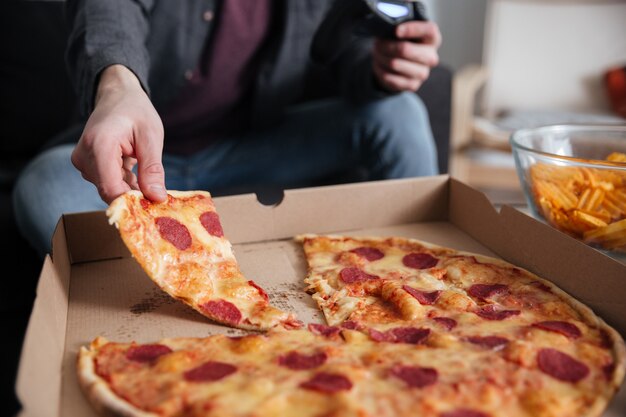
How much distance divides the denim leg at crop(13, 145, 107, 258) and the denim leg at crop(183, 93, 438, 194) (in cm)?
38

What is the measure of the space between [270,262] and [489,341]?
555 millimetres

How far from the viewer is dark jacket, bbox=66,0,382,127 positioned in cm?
144

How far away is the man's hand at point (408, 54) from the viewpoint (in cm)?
163

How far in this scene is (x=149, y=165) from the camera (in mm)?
1111

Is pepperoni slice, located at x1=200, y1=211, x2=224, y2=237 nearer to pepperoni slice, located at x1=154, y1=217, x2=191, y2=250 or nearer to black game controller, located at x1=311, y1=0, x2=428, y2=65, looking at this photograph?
pepperoni slice, located at x1=154, y1=217, x2=191, y2=250

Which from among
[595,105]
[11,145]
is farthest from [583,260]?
[595,105]

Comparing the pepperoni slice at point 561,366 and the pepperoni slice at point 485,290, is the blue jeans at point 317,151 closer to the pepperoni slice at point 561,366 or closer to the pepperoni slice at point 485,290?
the pepperoni slice at point 485,290

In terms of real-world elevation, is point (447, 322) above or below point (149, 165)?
below

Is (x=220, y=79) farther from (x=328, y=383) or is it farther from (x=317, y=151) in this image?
(x=328, y=383)

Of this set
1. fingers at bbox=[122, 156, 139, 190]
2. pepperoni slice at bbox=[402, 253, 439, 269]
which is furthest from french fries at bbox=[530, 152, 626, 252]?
fingers at bbox=[122, 156, 139, 190]

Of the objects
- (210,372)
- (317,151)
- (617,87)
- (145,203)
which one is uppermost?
(145,203)

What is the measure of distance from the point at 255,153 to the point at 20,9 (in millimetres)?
1170

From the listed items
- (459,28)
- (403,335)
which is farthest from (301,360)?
(459,28)

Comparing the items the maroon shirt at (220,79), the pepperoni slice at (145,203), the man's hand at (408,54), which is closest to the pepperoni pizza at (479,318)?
the pepperoni slice at (145,203)
